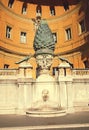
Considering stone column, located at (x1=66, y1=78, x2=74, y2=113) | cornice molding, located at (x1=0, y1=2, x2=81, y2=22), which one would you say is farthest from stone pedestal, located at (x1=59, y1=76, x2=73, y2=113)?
cornice molding, located at (x1=0, y1=2, x2=81, y2=22)

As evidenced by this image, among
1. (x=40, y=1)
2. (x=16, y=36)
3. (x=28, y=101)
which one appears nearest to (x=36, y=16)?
(x=40, y=1)

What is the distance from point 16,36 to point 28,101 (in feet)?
60.2

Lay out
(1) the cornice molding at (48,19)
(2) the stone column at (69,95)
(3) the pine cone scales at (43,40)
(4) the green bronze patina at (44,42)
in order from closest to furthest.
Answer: (2) the stone column at (69,95) → (4) the green bronze patina at (44,42) → (3) the pine cone scales at (43,40) → (1) the cornice molding at (48,19)

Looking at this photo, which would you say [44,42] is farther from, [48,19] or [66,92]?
[48,19]

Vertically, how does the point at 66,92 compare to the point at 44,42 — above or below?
below

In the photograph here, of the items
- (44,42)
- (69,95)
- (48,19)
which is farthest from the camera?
(48,19)

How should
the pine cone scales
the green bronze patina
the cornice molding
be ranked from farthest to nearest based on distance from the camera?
1. the cornice molding
2. the pine cone scales
3. the green bronze patina

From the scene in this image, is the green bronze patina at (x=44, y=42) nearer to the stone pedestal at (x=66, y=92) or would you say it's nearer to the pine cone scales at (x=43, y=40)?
the pine cone scales at (x=43, y=40)

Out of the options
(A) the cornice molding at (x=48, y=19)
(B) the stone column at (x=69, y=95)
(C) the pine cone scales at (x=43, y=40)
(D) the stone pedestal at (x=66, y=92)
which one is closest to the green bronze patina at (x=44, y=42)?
(C) the pine cone scales at (x=43, y=40)

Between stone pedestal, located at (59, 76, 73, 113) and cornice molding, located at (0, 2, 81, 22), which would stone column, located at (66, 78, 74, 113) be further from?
cornice molding, located at (0, 2, 81, 22)

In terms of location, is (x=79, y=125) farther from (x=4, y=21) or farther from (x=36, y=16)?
(x=36, y=16)

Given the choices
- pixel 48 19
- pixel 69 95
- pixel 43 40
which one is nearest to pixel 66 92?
pixel 69 95

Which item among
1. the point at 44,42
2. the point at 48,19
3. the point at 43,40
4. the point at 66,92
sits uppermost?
the point at 48,19

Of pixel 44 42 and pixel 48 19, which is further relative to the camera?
pixel 48 19
